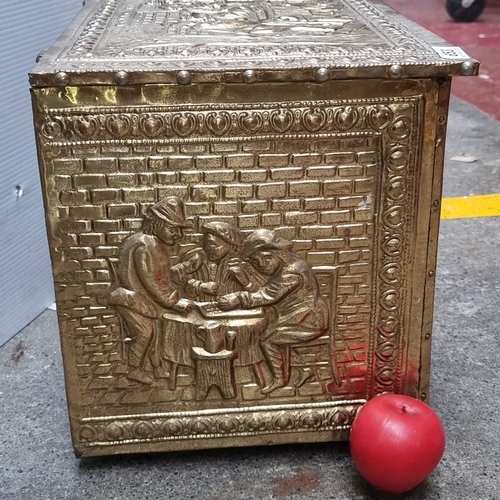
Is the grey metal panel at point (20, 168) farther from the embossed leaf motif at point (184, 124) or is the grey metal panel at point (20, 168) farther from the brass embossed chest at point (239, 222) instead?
the embossed leaf motif at point (184, 124)

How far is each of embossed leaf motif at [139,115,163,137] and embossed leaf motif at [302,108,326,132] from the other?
0.18m

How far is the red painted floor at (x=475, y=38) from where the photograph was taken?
3017 millimetres

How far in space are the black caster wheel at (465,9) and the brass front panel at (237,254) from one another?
327 centimetres

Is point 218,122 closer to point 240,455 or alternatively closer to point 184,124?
point 184,124

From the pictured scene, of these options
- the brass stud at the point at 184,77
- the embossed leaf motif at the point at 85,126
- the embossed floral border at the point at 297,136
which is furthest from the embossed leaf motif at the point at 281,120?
the embossed leaf motif at the point at 85,126

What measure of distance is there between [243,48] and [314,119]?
0.14 metres

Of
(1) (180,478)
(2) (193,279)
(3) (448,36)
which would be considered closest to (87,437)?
(1) (180,478)

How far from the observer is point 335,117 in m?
0.92

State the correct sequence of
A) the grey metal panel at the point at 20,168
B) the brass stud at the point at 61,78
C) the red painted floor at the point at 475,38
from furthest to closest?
the red painted floor at the point at 475,38
the grey metal panel at the point at 20,168
the brass stud at the point at 61,78

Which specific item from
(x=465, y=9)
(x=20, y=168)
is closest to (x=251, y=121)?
(x=20, y=168)

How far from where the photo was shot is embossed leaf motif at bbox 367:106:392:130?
3.04 ft

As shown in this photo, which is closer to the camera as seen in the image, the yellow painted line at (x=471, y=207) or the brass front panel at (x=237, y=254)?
the brass front panel at (x=237, y=254)

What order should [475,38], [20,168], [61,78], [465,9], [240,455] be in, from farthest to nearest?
[465,9] < [475,38] < [20,168] < [240,455] < [61,78]

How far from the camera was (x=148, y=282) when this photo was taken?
967 mm
